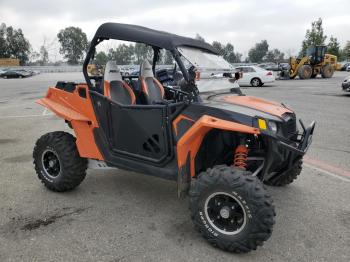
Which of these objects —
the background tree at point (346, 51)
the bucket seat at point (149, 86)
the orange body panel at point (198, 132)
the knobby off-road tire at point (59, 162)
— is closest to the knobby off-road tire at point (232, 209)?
the orange body panel at point (198, 132)

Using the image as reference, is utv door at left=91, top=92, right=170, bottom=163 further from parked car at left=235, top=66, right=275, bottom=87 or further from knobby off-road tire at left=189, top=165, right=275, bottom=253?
parked car at left=235, top=66, right=275, bottom=87

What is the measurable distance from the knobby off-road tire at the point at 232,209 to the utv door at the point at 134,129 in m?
0.64

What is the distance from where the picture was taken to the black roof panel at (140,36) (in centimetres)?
370

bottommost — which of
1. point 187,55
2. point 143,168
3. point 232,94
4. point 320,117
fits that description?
point 320,117

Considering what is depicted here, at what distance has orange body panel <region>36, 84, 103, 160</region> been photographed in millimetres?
4348

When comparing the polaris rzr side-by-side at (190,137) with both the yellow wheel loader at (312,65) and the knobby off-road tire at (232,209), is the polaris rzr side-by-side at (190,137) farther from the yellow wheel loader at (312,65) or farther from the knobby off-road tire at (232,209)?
the yellow wheel loader at (312,65)

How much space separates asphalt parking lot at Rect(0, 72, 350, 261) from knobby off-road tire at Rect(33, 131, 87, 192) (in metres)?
0.16

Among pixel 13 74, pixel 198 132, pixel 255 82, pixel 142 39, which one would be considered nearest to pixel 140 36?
pixel 142 39

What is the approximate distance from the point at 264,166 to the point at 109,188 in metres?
2.10

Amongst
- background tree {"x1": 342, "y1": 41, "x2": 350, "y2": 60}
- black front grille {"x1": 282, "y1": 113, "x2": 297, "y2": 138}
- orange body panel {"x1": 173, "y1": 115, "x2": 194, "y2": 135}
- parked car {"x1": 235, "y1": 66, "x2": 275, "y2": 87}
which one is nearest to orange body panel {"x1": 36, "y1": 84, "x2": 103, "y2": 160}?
orange body panel {"x1": 173, "y1": 115, "x2": 194, "y2": 135}

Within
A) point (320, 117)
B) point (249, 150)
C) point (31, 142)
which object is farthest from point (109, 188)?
point (320, 117)

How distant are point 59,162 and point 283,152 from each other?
8.60 ft

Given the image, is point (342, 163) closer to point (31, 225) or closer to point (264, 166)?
point (264, 166)

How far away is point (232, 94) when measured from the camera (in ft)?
14.3
